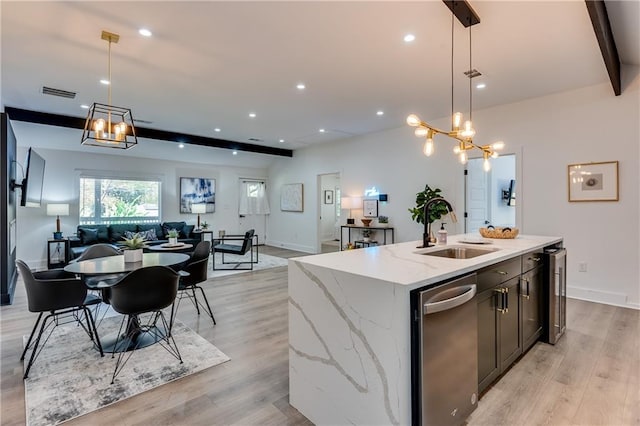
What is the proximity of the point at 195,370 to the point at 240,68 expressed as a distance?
3.11m

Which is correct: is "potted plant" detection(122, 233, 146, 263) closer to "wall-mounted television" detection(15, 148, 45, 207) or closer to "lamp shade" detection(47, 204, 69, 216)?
"wall-mounted television" detection(15, 148, 45, 207)

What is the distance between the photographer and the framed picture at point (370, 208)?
707 cm

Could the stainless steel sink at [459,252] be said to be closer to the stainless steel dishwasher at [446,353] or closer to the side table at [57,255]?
the stainless steel dishwasher at [446,353]

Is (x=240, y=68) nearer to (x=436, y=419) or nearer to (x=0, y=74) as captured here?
(x=0, y=74)

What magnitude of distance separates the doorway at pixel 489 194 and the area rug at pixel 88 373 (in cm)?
460

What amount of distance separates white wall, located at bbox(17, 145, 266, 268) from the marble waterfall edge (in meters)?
6.56

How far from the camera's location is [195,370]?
8.29 ft

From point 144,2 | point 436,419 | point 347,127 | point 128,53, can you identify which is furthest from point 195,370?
point 347,127

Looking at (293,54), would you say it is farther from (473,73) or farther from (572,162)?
(572,162)

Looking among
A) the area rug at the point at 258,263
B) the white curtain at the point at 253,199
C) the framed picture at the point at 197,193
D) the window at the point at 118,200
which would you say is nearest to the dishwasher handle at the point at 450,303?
the area rug at the point at 258,263

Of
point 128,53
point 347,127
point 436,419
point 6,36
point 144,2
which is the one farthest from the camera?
point 347,127

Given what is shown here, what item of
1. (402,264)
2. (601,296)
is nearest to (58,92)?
(402,264)

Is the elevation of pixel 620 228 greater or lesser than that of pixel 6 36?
lesser

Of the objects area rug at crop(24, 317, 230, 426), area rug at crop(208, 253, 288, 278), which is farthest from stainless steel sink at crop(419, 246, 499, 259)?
area rug at crop(208, 253, 288, 278)
